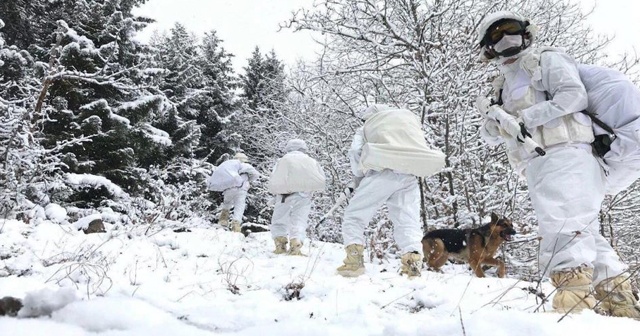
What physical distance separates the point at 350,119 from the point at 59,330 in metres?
9.78

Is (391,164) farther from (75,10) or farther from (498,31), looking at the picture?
(75,10)

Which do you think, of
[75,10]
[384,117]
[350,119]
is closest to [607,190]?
[384,117]

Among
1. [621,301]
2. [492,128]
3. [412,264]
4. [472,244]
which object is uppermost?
[492,128]

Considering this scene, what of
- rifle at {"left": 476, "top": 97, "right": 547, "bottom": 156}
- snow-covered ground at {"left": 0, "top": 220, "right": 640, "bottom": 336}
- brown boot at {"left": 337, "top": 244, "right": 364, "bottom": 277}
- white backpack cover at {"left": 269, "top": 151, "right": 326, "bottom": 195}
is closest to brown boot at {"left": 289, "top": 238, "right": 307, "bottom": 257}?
white backpack cover at {"left": 269, "top": 151, "right": 326, "bottom": 195}

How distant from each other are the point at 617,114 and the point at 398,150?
1994 mm

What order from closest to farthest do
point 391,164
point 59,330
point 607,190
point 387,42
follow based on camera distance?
point 59,330 → point 607,190 → point 391,164 → point 387,42

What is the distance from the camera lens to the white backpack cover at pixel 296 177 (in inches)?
255

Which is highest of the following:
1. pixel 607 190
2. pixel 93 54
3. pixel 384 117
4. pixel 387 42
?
pixel 93 54

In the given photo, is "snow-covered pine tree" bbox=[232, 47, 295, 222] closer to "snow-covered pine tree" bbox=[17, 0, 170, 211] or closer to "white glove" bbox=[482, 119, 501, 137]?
"snow-covered pine tree" bbox=[17, 0, 170, 211]

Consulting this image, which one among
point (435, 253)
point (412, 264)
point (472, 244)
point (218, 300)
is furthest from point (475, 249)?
point (218, 300)

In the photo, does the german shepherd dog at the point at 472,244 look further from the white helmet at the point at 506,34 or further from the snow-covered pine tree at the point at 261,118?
the snow-covered pine tree at the point at 261,118

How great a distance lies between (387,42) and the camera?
8578mm

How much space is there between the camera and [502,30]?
9.98 feet

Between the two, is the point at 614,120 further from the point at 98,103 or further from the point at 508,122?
the point at 98,103
